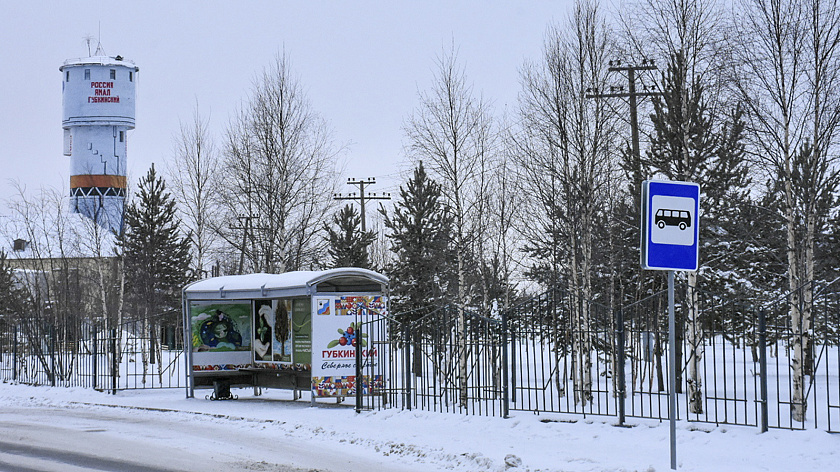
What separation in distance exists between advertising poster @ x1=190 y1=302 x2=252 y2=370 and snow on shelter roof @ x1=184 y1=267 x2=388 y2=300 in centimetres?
99

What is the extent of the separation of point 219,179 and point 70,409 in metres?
15.9

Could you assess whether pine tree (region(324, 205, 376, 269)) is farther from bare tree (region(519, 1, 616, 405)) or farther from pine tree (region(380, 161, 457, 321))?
bare tree (region(519, 1, 616, 405))

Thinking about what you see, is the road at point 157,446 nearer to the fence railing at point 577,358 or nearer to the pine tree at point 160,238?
the fence railing at point 577,358

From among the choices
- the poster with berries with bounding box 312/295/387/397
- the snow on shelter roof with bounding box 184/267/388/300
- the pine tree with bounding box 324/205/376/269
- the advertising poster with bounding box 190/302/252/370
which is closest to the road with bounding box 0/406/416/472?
the poster with berries with bounding box 312/295/387/397

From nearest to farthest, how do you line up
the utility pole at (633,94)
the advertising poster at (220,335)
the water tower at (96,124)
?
the utility pole at (633,94), the advertising poster at (220,335), the water tower at (96,124)

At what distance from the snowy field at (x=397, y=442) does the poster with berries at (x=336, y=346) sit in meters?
0.48

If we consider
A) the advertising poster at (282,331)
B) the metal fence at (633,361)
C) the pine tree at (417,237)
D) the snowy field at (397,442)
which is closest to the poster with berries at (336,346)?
the snowy field at (397,442)

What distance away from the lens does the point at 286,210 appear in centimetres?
2959

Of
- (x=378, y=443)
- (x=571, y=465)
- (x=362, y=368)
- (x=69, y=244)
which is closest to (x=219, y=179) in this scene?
(x=69, y=244)

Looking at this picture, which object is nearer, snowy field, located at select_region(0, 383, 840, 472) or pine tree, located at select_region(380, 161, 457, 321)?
snowy field, located at select_region(0, 383, 840, 472)

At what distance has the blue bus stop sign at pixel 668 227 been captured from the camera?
909cm

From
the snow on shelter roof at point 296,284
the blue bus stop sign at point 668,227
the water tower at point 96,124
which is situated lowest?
the snow on shelter roof at point 296,284

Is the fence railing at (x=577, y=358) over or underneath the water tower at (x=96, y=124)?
underneath

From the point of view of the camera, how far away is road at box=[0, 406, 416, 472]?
11.5 metres
